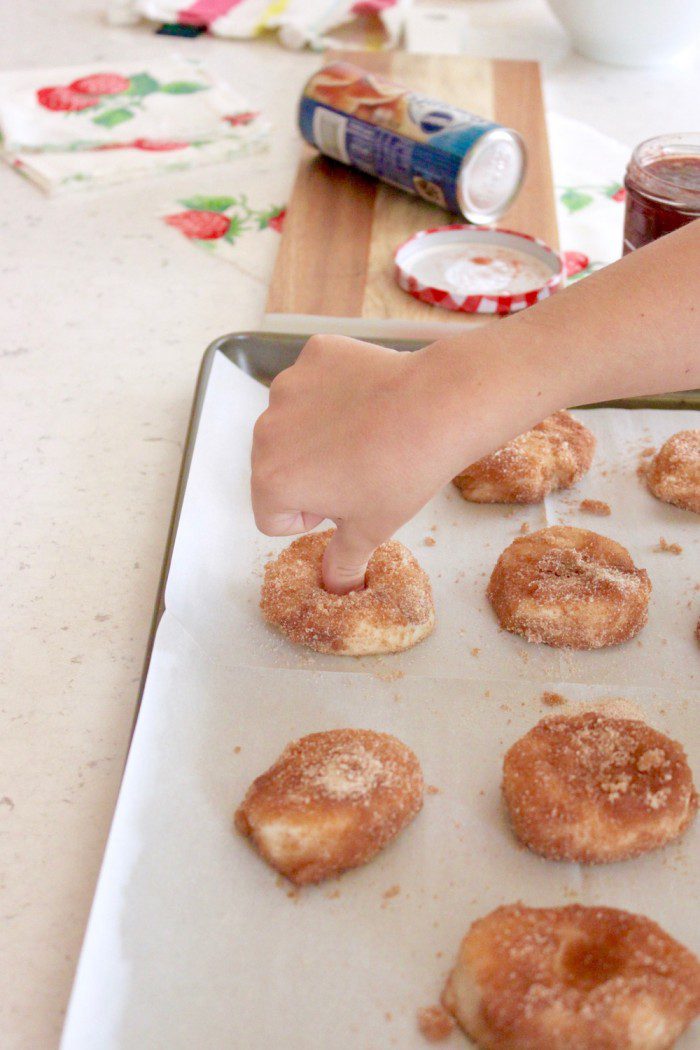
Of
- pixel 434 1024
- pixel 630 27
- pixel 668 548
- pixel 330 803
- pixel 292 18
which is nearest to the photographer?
Answer: pixel 434 1024

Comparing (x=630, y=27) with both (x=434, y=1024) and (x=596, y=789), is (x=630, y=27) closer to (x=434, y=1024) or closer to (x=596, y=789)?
(x=596, y=789)

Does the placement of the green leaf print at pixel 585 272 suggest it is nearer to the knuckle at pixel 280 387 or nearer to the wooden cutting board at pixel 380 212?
the wooden cutting board at pixel 380 212

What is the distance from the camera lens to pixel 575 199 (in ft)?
6.07

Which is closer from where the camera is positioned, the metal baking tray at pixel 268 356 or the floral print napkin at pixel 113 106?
the metal baking tray at pixel 268 356

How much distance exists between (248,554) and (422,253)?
0.67 metres

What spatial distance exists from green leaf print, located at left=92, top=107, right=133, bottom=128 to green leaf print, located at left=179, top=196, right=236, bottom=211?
24cm

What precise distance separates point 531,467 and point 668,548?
0.59 feet

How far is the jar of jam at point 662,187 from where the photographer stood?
1325 millimetres

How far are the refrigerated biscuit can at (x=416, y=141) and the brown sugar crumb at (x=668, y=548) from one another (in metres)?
0.71

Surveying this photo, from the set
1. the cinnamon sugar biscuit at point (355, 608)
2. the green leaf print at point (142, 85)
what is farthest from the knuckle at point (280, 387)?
the green leaf print at point (142, 85)

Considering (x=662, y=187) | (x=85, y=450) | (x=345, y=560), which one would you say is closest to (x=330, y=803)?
(x=345, y=560)

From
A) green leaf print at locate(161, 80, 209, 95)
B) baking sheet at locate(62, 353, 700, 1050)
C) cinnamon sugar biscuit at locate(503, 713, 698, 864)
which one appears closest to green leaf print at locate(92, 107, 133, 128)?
green leaf print at locate(161, 80, 209, 95)

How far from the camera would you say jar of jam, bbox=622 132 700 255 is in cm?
133

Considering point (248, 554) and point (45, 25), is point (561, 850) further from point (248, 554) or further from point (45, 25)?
point (45, 25)
